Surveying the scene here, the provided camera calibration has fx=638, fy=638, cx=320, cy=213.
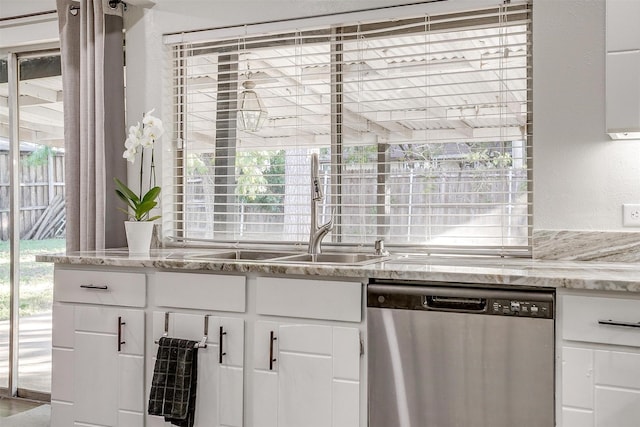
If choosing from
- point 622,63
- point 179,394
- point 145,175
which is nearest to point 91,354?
point 179,394

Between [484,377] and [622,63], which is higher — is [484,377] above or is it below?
below

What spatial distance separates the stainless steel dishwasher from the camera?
6.74 feet

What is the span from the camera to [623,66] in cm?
224

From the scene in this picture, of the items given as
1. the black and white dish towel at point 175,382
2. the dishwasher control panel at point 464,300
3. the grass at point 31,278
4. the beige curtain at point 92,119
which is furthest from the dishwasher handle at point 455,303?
the grass at point 31,278

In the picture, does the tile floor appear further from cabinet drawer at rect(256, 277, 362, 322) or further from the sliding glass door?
cabinet drawer at rect(256, 277, 362, 322)

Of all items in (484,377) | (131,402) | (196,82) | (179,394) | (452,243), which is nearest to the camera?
(484,377)

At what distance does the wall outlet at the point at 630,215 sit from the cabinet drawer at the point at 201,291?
153 cm

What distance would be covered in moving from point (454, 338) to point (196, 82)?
2008 mm

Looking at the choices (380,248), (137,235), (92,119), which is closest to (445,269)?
(380,248)

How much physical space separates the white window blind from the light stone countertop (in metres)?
0.28

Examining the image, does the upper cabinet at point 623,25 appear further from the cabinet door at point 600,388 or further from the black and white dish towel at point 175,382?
the black and white dish towel at point 175,382

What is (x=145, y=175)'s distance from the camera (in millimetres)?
3434

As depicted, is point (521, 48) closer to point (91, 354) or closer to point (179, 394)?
point (179, 394)

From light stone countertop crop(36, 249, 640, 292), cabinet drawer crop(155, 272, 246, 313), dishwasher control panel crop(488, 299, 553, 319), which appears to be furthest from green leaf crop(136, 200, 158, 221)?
dishwasher control panel crop(488, 299, 553, 319)
